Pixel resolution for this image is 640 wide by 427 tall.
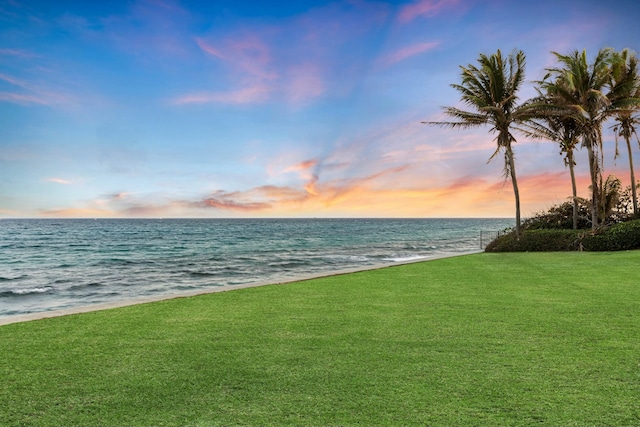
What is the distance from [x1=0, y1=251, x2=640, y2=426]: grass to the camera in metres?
3.11

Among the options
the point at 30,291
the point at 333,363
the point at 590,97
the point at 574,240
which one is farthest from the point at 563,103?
the point at 30,291

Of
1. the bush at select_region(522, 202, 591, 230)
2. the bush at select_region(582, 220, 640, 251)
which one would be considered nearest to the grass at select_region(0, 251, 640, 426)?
the bush at select_region(582, 220, 640, 251)

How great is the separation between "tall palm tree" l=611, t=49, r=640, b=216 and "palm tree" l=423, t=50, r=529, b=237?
14.1 feet

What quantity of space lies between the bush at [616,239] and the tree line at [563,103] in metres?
1.06

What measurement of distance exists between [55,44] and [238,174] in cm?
2503

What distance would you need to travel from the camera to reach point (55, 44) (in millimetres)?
A: 18906

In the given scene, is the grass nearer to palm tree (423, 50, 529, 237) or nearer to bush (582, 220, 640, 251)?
bush (582, 220, 640, 251)

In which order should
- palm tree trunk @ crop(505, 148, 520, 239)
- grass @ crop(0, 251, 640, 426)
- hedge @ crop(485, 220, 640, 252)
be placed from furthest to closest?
palm tree trunk @ crop(505, 148, 520, 239), hedge @ crop(485, 220, 640, 252), grass @ crop(0, 251, 640, 426)

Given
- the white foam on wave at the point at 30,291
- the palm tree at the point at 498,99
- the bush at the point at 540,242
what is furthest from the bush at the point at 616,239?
the white foam on wave at the point at 30,291

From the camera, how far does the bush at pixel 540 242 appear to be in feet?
64.4

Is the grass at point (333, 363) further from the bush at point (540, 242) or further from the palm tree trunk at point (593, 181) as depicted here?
the palm tree trunk at point (593, 181)

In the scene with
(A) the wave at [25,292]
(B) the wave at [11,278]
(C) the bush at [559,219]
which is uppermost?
(C) the bush at [559,219]

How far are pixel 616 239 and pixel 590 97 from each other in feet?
23.4

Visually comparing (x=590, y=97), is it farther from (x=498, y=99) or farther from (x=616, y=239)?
(x=616, y=239)
